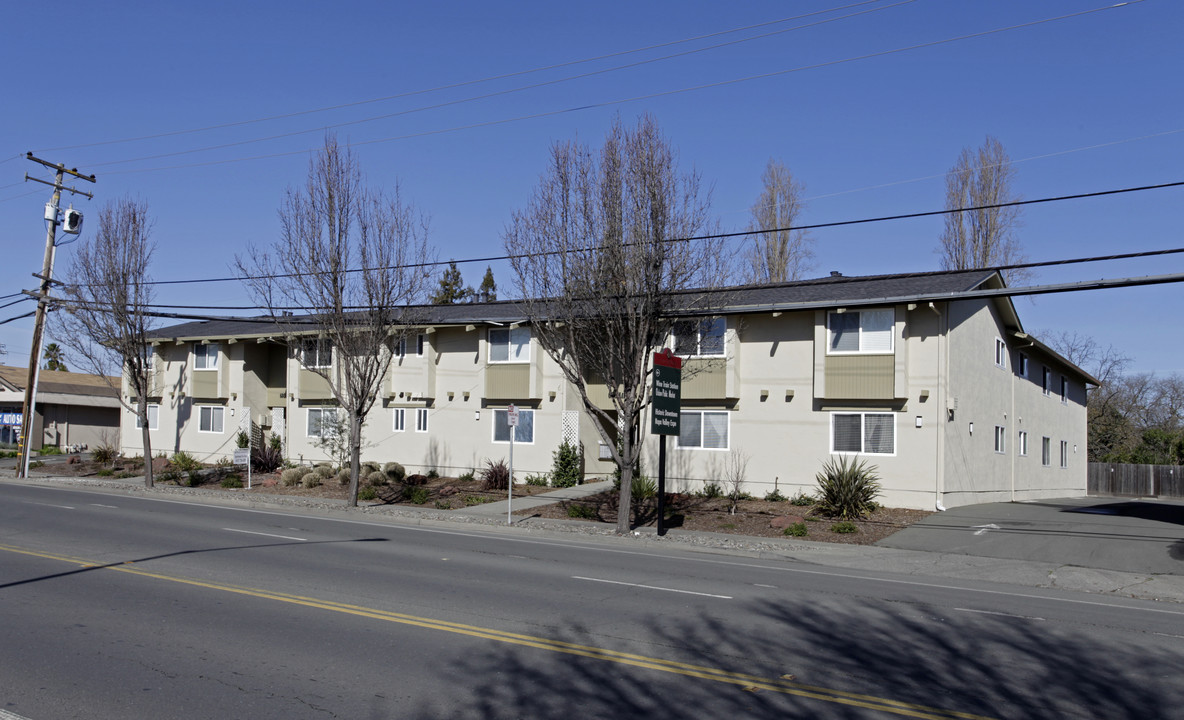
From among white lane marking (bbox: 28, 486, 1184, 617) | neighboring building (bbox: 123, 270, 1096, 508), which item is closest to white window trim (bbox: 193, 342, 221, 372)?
neighboring building (bbox: 123, 270, 1096, 508)

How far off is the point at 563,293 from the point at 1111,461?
37008 mm

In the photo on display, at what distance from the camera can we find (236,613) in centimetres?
966

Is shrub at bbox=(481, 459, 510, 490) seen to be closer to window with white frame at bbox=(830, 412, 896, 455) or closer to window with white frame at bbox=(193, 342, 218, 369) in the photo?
window with white frame at bbox=(830, 412, 896, 455)

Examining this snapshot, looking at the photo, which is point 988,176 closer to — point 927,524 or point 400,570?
point 927,524

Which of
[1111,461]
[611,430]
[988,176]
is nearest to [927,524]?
[611,430]

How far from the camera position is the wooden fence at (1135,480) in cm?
3969

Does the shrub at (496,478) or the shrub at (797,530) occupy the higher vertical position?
the shrub at (496,478)

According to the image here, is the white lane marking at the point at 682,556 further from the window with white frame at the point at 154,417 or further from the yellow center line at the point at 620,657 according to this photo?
the window with white frame at the point at 154,417

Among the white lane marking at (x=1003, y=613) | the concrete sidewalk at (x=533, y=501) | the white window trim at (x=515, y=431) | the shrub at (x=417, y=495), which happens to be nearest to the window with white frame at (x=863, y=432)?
the concrete sidewalk at (x=533, y=501)

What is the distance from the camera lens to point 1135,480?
4097cm

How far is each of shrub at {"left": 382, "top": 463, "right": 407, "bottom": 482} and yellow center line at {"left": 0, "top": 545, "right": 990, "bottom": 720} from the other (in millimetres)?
20076

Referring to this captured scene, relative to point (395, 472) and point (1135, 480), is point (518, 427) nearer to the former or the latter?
point (395, 472)

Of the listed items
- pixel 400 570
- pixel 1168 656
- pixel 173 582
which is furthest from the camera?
pixel 400 570

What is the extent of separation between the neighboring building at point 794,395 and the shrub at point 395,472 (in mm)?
1186
